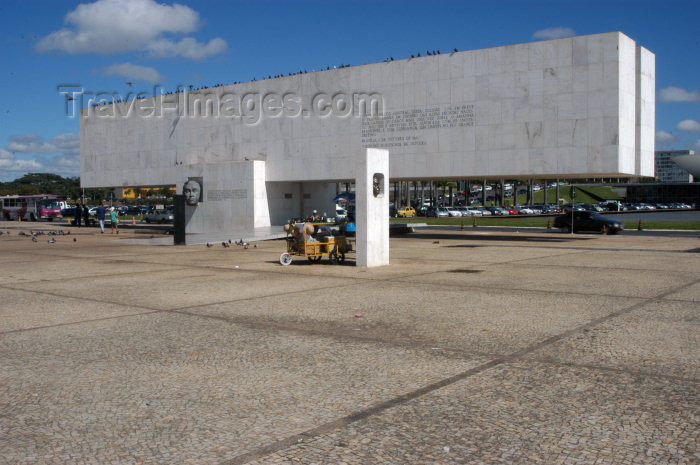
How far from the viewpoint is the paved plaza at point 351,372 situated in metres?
4.88

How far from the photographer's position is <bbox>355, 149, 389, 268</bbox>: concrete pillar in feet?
58.7

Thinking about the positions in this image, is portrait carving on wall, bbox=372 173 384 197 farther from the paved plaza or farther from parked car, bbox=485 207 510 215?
parked car, bbox=485 207 510 215

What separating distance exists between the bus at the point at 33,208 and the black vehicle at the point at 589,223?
5175 centimetres

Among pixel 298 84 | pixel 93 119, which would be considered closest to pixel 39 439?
pixel 298 84

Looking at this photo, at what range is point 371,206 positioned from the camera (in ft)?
59.5

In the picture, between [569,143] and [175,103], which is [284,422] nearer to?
[569,143]

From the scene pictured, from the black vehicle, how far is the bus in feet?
170

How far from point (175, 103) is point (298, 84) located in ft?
35.0

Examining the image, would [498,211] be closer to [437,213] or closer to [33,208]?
[437,213]

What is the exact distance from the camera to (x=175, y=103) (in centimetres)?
4241

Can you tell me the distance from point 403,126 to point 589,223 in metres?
14.4

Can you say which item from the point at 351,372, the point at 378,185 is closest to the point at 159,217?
the point at 378,185

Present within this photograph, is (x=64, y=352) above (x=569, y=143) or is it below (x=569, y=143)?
below

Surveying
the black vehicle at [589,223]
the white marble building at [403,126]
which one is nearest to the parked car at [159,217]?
the white marble building at [403,126]
